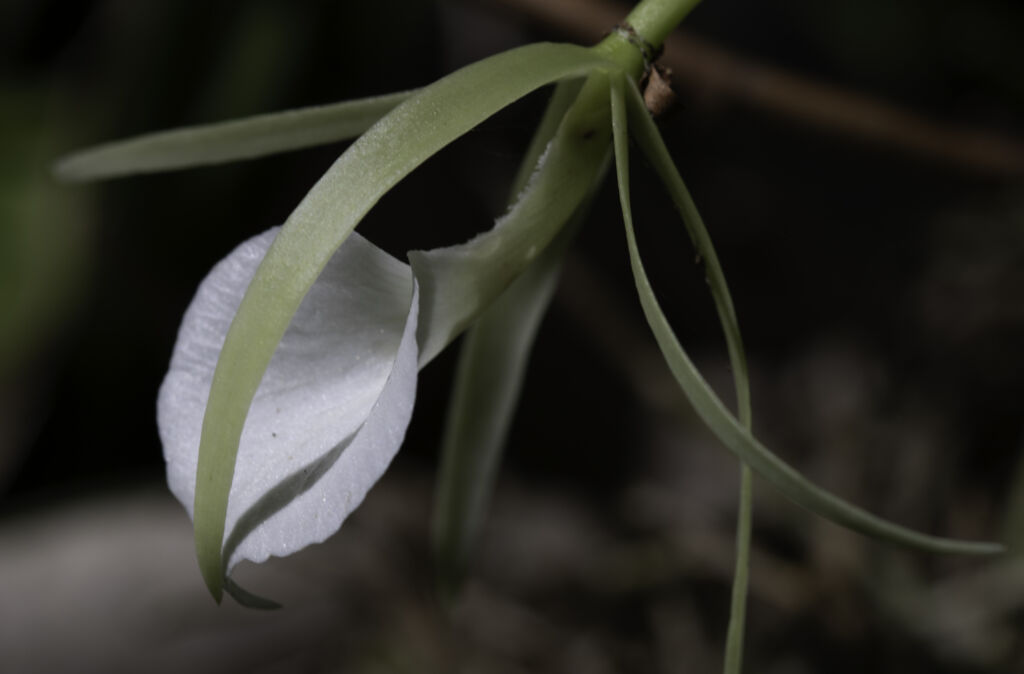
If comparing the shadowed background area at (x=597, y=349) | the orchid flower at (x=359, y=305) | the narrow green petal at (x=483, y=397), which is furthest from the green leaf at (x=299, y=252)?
the shadowed background area at (x=597, y=349)

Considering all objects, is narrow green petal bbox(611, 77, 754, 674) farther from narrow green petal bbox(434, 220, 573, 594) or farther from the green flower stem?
narrow green petal bbox(434, 220, 573, 594)

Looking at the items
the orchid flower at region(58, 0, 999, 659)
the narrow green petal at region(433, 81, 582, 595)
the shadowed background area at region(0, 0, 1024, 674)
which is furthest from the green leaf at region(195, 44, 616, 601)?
the shadowed background area at region(0, 0, 1024, 674)

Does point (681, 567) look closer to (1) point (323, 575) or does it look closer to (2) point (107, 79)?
(1) point (323, 575)

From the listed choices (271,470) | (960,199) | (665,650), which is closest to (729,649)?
(271,470)

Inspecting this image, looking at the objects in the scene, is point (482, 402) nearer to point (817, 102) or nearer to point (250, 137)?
point (250, 137)

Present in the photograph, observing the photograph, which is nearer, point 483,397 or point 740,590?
point 740,590

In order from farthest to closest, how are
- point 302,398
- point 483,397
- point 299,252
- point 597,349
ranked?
point 597,349 → point 483,397 → point 302,398 → point 299,252

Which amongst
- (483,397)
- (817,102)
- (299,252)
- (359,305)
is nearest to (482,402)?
(483,397)
